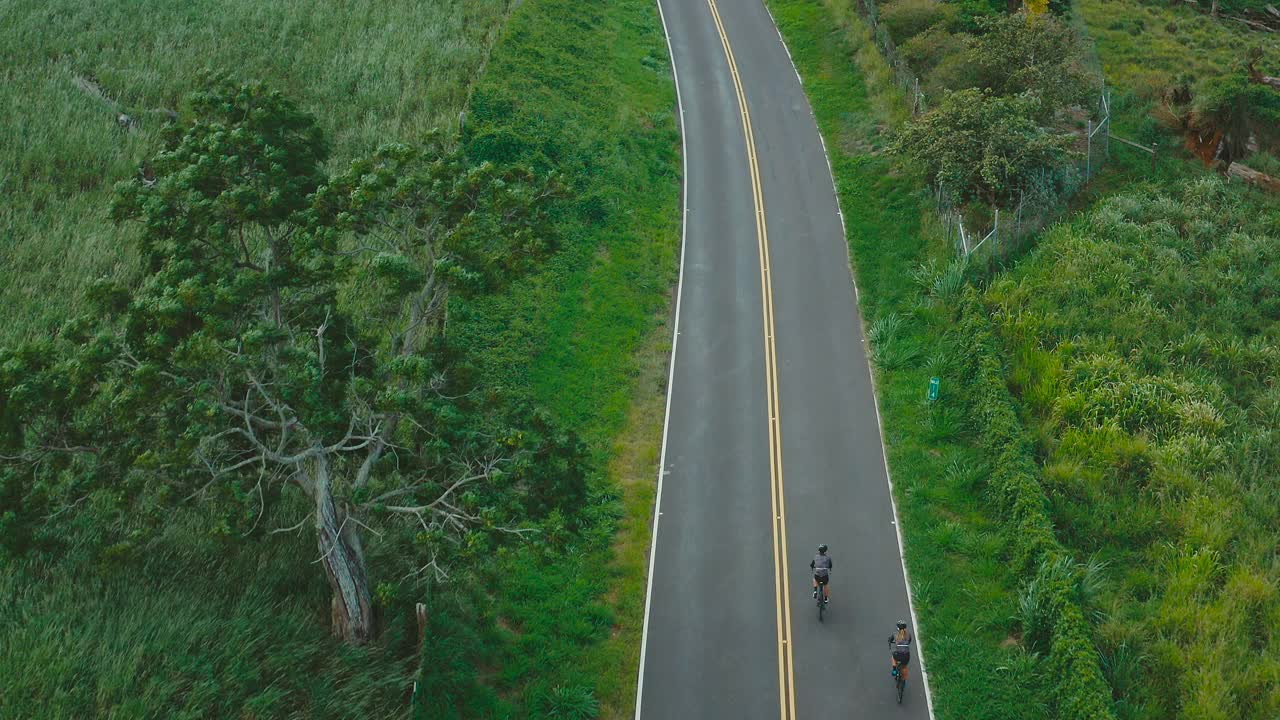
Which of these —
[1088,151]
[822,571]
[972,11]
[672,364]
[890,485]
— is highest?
[972,11]

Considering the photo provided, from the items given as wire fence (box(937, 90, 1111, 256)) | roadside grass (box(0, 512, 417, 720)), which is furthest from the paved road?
roadside grass (box(0, 512, 417, 720))

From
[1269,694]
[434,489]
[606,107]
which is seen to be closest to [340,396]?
[434,489]

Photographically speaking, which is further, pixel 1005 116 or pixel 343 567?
pixel 1005 116

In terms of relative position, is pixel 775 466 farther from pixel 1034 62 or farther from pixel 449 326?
pixel 1034 62

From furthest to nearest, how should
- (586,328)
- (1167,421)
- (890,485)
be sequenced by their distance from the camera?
(586,328), (890,485), (1167,421)

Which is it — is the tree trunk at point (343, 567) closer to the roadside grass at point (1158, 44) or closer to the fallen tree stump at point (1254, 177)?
the fallen tree stump at point (1254, 177)

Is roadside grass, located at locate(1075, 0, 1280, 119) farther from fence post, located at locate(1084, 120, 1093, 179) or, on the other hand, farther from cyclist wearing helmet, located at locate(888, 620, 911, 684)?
cyclist wearing helmet, located at locate(888, 620, 911, 684)

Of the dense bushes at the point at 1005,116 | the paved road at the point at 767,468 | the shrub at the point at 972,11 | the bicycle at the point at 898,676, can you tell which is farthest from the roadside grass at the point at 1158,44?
the bicycle at the point at 898,676

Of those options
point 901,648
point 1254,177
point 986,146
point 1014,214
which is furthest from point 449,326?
point 1254,177
